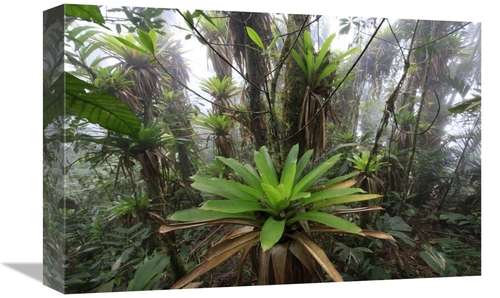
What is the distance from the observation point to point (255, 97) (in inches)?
117

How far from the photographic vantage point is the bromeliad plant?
2.22 meters

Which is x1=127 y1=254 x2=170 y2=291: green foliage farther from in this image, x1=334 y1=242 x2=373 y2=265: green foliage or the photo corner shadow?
x1=334 y1=242 x2=373 y2=265: green foliage

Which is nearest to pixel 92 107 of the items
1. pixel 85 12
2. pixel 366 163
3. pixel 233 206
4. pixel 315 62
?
pixel 85 12

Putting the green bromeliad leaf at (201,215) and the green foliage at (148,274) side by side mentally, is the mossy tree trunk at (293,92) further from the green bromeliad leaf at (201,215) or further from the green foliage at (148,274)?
the green foliage at (148,274)

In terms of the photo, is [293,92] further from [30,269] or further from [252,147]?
[30,269]

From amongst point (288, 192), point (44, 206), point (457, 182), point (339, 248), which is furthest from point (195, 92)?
point (457, 182)

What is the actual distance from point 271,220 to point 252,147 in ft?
2.52

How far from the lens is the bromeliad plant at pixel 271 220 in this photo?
2221mm

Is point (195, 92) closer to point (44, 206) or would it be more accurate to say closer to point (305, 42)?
point (305, 42)

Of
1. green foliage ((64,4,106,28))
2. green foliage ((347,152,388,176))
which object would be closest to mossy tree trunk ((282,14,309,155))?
green foliage ((347,152,388,176))

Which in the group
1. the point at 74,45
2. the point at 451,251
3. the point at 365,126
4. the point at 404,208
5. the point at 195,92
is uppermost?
the point at 74,45

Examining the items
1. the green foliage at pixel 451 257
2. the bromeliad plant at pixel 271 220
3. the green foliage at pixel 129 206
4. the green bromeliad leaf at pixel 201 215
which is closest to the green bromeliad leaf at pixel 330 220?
the bromeliad plant at pixel 271 220

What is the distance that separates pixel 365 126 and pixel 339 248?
814mm

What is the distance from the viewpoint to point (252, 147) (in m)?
2.94
